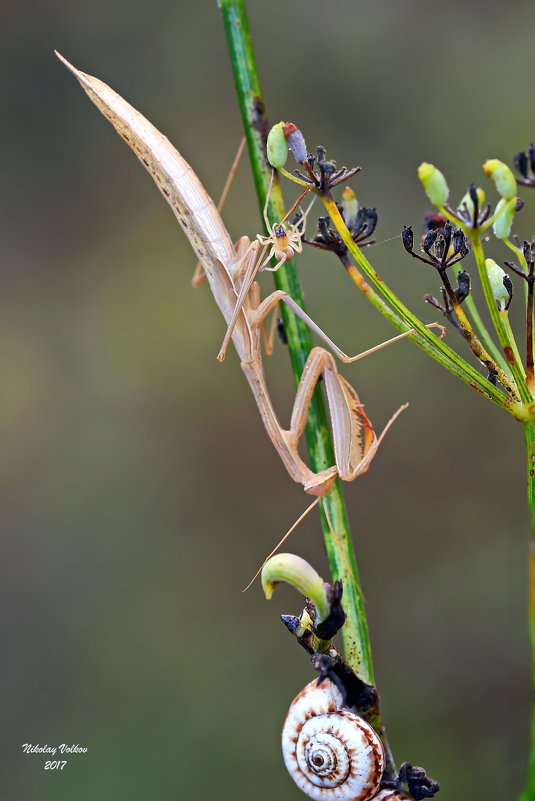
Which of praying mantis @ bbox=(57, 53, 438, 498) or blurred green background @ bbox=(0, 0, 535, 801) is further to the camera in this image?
blurred green background @ bbox=(0, 0, 535, 801)

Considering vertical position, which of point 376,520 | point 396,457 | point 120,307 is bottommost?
point 376,520

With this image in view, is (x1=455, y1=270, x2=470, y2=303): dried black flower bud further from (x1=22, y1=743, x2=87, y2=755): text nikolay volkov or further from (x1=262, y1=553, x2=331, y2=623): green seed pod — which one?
(x1=22, y1=743, x2=87, y2=755): text nikolay volkov

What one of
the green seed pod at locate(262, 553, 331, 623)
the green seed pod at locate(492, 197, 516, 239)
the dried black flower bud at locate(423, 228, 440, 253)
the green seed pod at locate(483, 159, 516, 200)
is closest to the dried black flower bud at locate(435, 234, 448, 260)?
the dried black flower bud at locate(423, 228, 440, 253)

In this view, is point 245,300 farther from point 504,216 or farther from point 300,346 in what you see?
point 504,216

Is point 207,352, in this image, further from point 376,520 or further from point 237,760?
point 237,760

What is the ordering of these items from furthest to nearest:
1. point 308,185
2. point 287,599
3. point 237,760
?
point 287,599
point 237,760
point 308,185

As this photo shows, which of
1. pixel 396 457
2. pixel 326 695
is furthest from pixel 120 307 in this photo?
pixel 326 695
